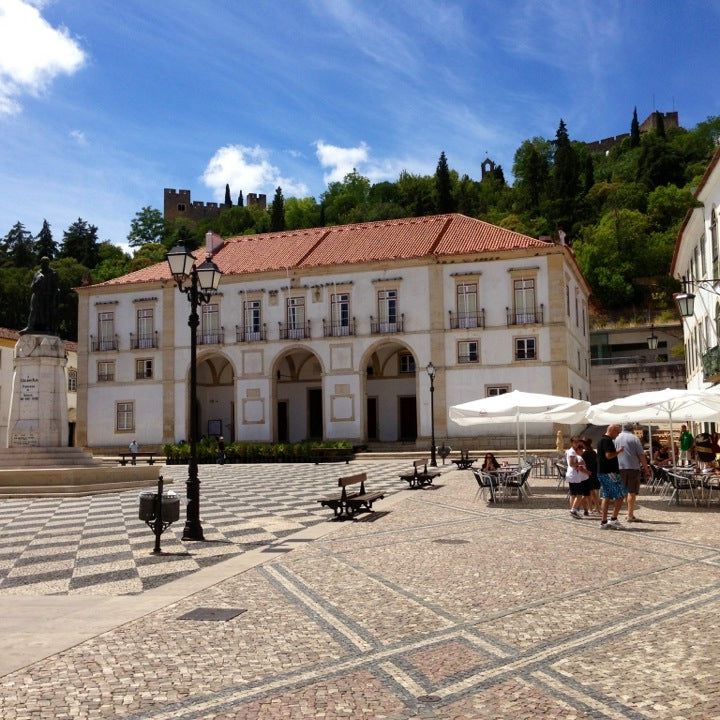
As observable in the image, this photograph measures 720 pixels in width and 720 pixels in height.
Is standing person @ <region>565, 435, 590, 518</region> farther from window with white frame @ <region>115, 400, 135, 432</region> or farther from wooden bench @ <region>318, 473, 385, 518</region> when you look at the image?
window with white frame @ <region>115, 400, 135, 432</region>

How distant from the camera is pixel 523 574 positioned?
788cm

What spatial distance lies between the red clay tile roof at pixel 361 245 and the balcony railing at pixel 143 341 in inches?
123

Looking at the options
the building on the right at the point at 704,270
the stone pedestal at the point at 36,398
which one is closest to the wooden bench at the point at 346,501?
the building on the right at the point at 704,270

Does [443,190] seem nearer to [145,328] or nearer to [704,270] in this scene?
[145,328]

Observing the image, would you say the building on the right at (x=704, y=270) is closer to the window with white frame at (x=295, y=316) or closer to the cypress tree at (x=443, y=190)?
the window with white frame at (x=295, y=316)

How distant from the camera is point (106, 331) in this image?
43.3 meters

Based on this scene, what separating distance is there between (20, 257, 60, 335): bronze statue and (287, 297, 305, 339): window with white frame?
59.3 feet

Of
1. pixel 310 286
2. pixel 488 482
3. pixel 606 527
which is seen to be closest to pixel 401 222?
pixel 310 286

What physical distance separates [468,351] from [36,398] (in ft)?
70.9

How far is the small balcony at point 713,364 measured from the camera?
73.0 feet

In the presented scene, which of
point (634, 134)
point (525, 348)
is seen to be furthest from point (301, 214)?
point (525, 348)

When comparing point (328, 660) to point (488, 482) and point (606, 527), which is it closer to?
point (606, 527)

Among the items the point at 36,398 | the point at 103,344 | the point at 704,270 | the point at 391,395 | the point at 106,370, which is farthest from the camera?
the point at 103,344

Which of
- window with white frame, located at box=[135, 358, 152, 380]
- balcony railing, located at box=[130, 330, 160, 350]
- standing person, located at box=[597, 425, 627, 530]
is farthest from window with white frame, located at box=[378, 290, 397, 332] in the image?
standing person, located at box=[597, 425, 627, 530]
